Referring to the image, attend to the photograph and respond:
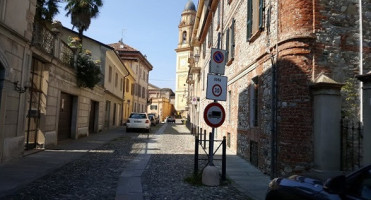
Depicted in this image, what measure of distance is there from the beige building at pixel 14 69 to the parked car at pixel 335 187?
7.71 meters

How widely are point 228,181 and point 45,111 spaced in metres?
7.80

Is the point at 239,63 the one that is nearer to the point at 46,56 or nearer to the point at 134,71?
the point at 46,56

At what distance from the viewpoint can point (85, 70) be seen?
15602 millimetres

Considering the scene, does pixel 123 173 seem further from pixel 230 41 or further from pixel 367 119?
pixel 230 41

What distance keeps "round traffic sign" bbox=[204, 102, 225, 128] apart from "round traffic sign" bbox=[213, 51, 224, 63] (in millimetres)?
1069

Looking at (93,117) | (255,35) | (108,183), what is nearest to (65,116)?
(93,117)

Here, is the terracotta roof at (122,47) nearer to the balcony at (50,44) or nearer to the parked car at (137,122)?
the parked car at (137,122)

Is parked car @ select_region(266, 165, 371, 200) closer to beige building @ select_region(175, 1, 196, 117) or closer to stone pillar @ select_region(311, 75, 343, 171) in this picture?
stone pillar @ select_region(311, 75, 343, 171)

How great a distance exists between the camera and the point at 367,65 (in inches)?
288

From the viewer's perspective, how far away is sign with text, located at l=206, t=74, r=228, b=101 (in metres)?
6.91

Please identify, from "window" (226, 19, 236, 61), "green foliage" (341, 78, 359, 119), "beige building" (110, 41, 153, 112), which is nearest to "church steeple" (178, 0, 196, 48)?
"beige building" (110, 41, 153, 112)

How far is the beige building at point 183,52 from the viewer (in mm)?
62537

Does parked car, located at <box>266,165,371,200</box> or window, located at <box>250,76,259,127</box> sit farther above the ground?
window, located at <box>250,76,259,127</box>

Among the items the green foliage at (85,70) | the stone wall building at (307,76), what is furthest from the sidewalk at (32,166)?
the stone wall building at (307,76)
